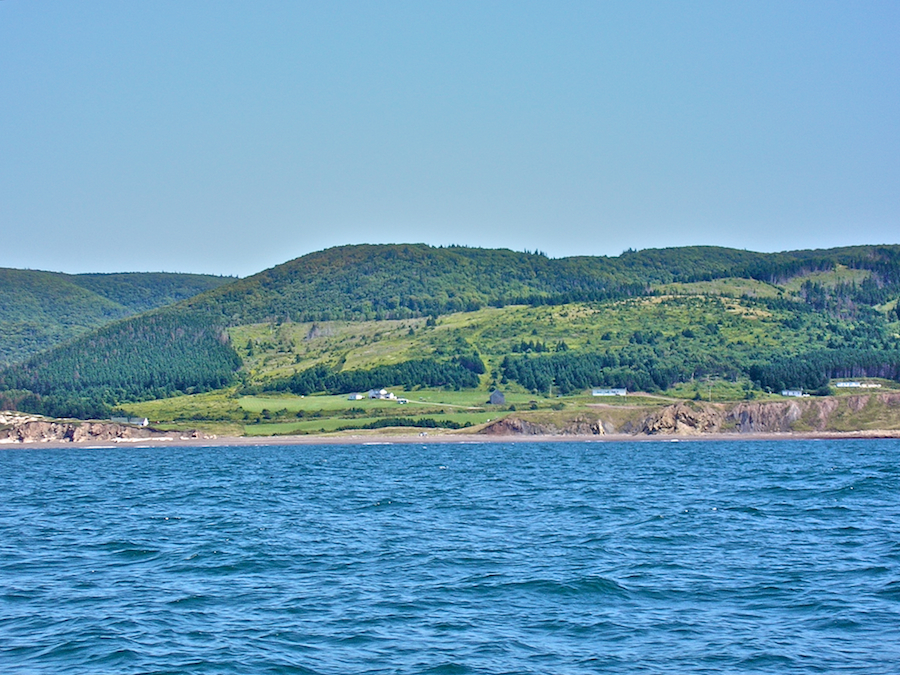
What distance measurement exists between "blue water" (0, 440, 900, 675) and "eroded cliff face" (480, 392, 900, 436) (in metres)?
89.8

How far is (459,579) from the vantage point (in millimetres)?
32750

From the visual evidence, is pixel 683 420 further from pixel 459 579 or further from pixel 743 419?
pixel 459 579

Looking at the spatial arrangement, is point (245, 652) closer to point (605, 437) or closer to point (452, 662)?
point (452, 662)

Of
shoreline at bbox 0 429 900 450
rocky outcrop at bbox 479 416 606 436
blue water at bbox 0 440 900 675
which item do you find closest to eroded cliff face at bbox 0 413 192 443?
shoreline at bbox 0 429 900 450

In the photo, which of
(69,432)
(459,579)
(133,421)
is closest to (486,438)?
(133,421)

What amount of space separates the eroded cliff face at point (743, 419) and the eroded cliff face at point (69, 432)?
5430cm

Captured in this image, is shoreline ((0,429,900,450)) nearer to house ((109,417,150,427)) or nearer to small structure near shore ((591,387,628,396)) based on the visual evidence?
house ((109,417,150,427))

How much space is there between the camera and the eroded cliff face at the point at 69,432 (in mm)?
164125

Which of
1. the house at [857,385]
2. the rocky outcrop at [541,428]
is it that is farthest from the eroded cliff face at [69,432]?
the house at [857,385]

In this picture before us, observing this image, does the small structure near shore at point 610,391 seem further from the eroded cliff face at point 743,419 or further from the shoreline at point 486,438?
the shoreline at point 486,438

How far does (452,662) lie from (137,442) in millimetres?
143509

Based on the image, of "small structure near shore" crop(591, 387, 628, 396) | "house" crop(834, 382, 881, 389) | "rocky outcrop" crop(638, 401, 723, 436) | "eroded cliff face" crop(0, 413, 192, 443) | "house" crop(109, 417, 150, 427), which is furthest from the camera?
"small structure near shore" crop(591, 387, 628, 396)

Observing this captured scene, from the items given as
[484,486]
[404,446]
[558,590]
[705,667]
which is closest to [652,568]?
[558,590]

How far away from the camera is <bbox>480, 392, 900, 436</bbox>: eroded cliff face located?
506ft
